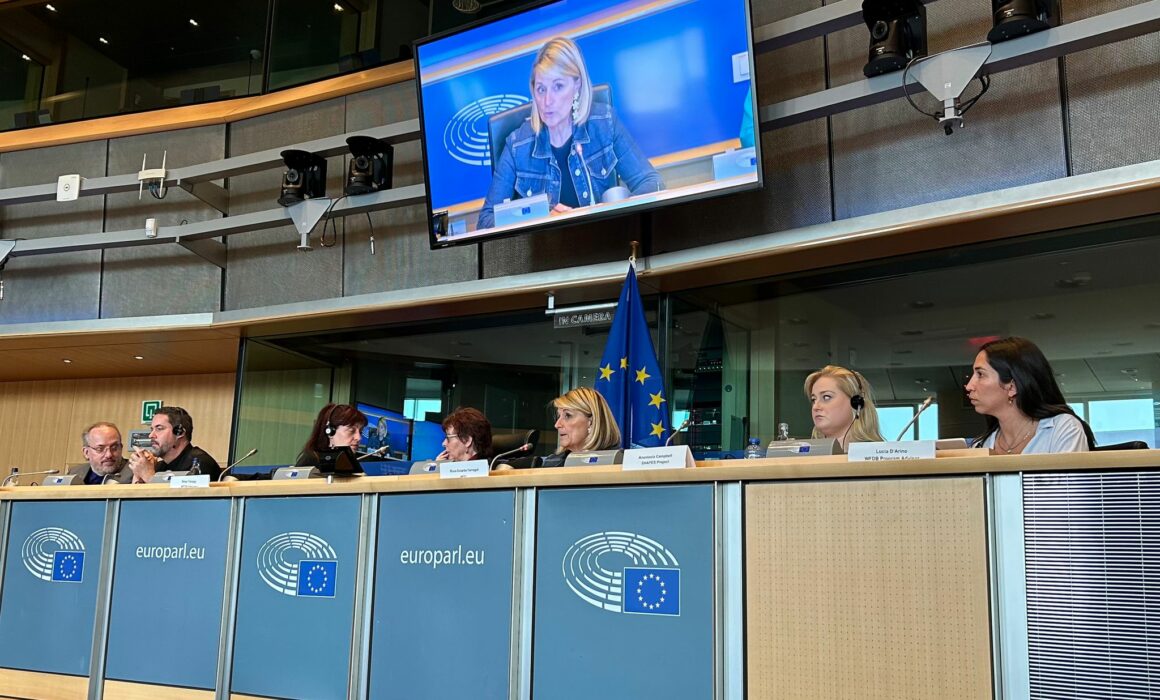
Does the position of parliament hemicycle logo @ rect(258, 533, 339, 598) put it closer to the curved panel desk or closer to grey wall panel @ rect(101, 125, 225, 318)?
the curved panel desk

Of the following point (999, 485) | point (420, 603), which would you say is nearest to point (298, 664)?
point (420, 603)

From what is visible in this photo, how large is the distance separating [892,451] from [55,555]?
9.51 ft

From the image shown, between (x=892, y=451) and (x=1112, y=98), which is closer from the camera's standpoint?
(x=892, y=451)

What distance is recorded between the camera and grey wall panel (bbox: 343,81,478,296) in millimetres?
5902

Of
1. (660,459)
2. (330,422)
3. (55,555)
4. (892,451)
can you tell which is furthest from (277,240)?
(892,451)

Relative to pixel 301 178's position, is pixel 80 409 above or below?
below

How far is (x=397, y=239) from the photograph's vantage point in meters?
6.08

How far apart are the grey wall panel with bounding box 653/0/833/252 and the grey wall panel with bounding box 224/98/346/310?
234 cm

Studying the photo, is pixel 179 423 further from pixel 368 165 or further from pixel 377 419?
pixel 368 165

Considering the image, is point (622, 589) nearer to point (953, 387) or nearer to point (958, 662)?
point (958, 662)

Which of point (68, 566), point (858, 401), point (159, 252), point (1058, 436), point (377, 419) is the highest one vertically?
point (159, 252)

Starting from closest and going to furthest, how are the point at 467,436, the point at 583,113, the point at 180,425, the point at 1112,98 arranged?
the point at 1112,98
the point at 467,436
the point at 180,425
the point at 583,113

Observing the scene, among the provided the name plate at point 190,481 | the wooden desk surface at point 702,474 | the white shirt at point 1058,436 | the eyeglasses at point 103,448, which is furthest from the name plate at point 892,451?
the eyeglasses at point 103,448

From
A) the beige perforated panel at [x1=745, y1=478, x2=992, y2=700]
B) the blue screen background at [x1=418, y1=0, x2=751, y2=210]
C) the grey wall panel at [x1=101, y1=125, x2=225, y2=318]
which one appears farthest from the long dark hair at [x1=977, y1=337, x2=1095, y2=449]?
the grey wall panel at [x1=101, y1=125, x2=225, y2=318]
